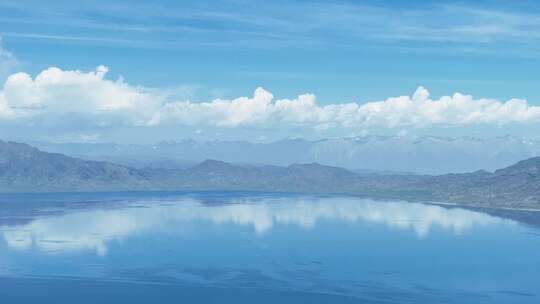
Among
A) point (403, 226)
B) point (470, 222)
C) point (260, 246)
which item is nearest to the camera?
point (260, 246)

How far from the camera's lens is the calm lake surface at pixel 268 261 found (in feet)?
305

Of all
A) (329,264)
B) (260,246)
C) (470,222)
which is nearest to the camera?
(329,264)

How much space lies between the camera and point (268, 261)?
11881 cm

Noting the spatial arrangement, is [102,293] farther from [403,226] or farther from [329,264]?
[403,226]

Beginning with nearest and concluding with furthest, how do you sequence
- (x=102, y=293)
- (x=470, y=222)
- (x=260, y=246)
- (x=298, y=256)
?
(x=102, y=293)
(x=298, y=256)
(x=260, y=246)
(x=470, y=222)

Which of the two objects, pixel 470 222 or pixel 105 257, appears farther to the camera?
pixel 470 222

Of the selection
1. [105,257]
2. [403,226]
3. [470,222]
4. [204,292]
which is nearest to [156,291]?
[204,292]

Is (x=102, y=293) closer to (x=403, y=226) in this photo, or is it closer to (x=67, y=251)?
(x=67, y=251)

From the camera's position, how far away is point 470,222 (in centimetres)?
18925

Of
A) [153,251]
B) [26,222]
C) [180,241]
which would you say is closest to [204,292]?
[153,251]

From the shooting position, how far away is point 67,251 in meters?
130

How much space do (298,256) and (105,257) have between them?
34.3 m

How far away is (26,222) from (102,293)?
10083 centimetres

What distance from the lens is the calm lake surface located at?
92875 mm
